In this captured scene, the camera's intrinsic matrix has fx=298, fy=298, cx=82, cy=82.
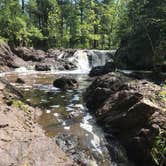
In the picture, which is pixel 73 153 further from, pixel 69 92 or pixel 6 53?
pixel 6 53

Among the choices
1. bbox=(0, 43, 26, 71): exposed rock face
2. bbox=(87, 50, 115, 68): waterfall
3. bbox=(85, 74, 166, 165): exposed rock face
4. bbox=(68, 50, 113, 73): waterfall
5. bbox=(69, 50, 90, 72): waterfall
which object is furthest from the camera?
bbox=(87, 50, 115, 68): waterfall

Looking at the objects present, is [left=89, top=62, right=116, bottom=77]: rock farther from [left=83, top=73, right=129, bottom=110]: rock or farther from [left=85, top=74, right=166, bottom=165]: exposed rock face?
[left=85, top=74, right=166, bottom=165]: exposed rock face

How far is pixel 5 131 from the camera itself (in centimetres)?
624

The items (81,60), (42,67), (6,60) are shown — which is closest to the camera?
(42,67)

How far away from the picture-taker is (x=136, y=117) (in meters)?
7.14

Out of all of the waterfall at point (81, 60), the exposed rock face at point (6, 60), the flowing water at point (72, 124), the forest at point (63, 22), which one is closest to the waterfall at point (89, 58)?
the waterfall at point (81, 60)

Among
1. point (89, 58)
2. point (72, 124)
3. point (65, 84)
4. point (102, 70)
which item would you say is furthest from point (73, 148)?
point (89, 58)

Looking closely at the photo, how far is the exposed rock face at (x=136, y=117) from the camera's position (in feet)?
20.4

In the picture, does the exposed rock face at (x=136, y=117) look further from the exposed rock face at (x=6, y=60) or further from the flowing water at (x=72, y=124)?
the exposed rock face at (x=6, y=60)

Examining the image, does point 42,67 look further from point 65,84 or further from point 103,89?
point 103,89

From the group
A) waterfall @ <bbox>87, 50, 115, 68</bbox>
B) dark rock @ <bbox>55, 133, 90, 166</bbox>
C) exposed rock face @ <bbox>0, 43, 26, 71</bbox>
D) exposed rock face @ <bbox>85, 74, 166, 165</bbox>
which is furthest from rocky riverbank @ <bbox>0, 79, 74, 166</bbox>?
waterfall @ <bbox>87, 50, 115, 68</bbox>

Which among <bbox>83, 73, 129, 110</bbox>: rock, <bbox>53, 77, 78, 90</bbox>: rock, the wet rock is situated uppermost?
<bbox>83, 73, 129, 110</bbox>: rock

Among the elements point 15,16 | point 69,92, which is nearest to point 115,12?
point 15,16

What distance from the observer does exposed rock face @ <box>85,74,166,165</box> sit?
20.4ft
